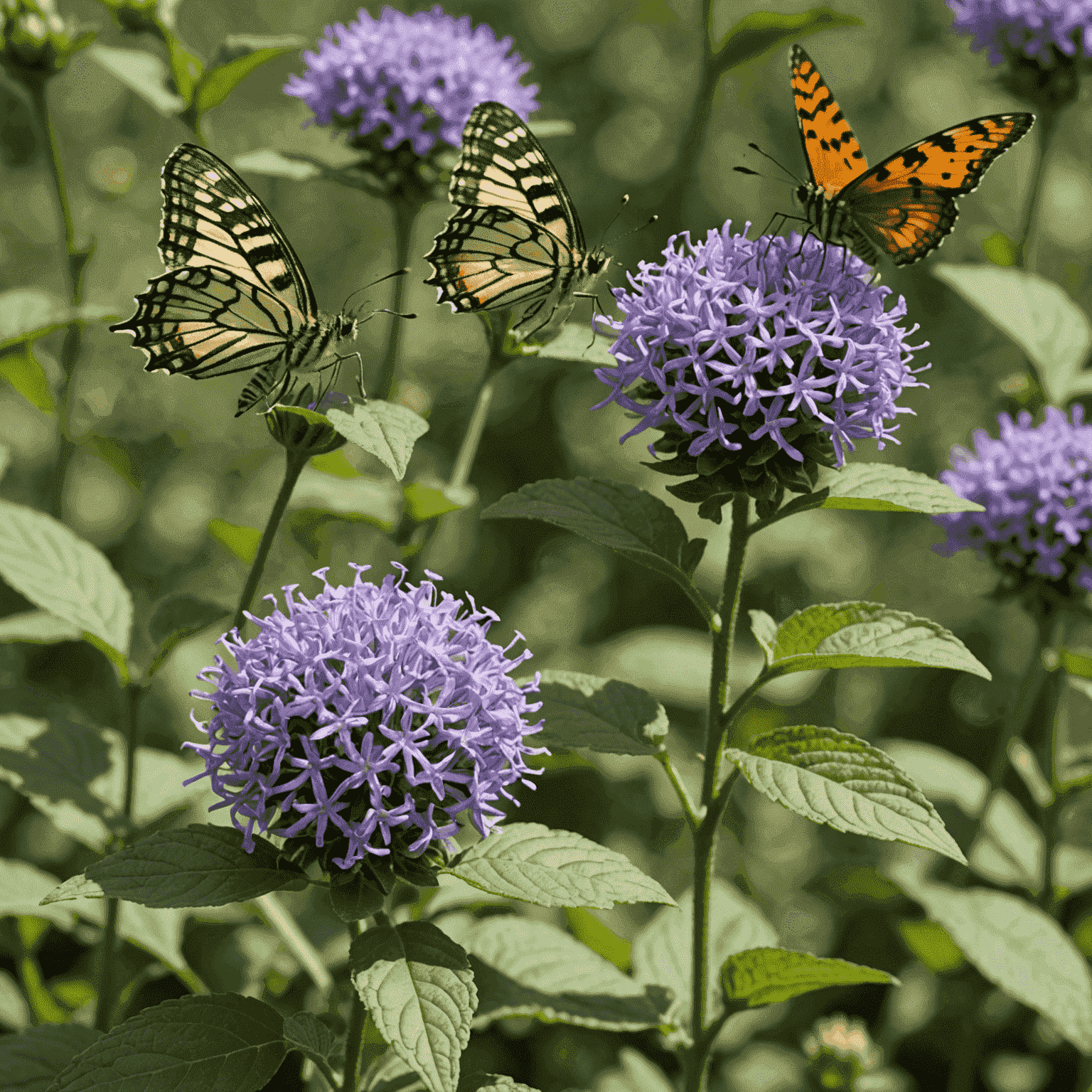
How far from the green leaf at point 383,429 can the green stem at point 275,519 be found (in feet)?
0.56

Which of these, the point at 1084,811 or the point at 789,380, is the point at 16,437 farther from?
the point at 1084,811

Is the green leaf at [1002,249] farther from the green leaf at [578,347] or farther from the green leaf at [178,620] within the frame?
the green leaf at [178,620]

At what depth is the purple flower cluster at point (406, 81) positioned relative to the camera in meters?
3.00

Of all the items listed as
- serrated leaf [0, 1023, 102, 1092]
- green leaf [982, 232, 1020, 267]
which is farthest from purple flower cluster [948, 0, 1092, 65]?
serrated leaf [0, 1023, 102, 1092]

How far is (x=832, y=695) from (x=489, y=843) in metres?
3.00

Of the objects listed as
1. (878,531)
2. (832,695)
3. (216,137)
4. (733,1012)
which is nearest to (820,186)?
(733,1012)

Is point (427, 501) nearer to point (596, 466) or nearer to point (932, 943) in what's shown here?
point (932, 943)

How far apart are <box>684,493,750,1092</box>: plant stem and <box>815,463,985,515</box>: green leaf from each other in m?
0.16

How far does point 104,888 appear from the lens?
5.26 feet

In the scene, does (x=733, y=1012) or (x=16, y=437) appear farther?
(x=16, y=437)

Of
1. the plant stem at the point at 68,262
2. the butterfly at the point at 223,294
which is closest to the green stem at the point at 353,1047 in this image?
the butterfly at the point at 223,294

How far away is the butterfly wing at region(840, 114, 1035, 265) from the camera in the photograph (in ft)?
7.04

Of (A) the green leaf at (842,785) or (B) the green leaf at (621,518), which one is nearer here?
(A) the green leaf at (842,785)

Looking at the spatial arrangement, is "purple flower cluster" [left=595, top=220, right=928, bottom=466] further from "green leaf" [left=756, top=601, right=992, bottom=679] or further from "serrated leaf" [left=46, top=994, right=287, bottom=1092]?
"serrated leaf" [left=46, top=994, right=287, bottom=1092]
